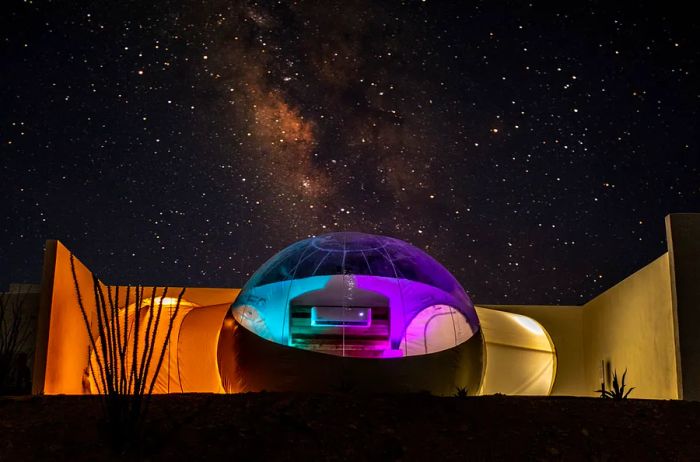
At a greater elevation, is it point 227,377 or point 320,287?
point 320,287

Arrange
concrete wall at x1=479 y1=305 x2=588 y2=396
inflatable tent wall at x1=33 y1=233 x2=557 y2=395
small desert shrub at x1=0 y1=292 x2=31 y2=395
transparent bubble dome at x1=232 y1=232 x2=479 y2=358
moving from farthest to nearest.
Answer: concrete wall at x1=479 y1=305 x2=588 y2=396 < small desert shrub at x1=0 y1=292 x2=31 y2=395 < transparent bubble dome at x1=232 y1=232 x2=479 y2=358 < inflatable tent wall at x1=33 y1=233 x2=557 y2=395

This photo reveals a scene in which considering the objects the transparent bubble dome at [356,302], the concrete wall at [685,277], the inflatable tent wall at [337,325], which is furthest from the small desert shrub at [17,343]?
the concrete wall at [685,277]

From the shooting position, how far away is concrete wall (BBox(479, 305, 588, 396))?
13695 millimetres

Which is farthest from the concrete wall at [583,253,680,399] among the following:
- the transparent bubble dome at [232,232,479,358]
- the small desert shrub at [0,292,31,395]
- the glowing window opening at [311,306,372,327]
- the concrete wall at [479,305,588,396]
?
the small desert shrub at [0,292,31,395]

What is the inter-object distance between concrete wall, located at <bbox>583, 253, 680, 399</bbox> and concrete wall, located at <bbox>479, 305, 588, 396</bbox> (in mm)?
172

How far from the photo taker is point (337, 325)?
852 centimetres

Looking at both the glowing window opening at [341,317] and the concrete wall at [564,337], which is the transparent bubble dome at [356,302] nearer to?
the glowing window opening at [341,317]

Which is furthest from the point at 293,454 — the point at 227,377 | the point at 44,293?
the point at 44,293

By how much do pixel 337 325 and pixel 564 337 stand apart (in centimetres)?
659

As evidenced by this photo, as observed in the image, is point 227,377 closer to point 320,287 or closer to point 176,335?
point 320,287

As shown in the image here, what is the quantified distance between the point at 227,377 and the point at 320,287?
1.40 metres

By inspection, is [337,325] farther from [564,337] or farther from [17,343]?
[564,337]

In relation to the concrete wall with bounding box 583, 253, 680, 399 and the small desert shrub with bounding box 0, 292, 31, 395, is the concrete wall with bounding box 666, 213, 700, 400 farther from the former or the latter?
the small desert shrub with bounding box 0, 292, 31, 395

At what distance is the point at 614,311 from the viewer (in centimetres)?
1204
